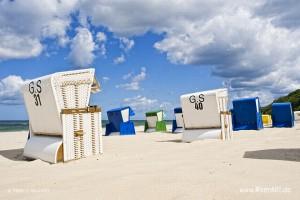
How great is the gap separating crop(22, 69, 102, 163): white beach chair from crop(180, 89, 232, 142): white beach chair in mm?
4126

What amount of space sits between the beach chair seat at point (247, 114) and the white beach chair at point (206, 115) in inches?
331

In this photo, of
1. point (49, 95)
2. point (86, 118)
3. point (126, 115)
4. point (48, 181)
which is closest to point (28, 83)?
point (49, 95)

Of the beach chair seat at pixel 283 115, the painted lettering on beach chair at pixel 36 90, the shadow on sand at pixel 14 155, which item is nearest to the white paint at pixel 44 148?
the shadow on sand at pixel 14 155

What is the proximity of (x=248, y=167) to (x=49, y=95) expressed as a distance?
14.8ft

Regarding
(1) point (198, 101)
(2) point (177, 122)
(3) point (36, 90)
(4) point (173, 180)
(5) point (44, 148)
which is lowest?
(4) point (173, 180)

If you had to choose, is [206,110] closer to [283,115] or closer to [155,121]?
[283,115]

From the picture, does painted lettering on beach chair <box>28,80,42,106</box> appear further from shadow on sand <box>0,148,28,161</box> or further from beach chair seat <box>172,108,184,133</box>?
beach chair seat <box>172,108,184,133</box>

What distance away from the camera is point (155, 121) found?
25250mm

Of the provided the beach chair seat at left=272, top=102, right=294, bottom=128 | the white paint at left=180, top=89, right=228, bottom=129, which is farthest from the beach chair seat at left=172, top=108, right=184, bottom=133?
the white paint at left=180, top=89, right=228, bottom=129

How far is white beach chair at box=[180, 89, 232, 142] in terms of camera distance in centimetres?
1079

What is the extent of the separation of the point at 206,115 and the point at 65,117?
5176mm

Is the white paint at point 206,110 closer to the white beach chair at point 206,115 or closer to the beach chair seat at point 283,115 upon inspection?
the white beach chair at point 206,115

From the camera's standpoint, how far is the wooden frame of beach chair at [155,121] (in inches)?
974

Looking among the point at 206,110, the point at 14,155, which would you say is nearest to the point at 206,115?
the point at 206,110
